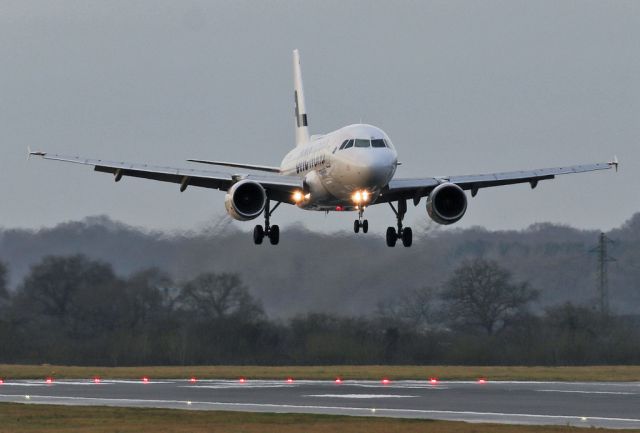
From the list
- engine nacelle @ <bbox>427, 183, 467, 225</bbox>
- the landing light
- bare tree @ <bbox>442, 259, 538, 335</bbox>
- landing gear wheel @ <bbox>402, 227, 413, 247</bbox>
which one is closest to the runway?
landing gear wheel @ <bbox>402, 227, 413, 247</bbox>

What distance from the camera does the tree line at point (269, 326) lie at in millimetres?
87625

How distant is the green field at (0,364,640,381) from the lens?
81.3m

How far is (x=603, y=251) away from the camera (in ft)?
303

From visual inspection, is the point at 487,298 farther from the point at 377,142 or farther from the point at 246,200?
the point at 377,142

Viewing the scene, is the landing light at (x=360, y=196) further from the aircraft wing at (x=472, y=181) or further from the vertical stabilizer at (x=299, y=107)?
the vertical stabilizer at (x=299, y=107)

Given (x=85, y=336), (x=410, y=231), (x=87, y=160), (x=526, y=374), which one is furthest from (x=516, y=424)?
(x=85, y=336)

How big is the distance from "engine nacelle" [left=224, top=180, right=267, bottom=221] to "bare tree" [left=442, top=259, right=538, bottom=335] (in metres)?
28.5

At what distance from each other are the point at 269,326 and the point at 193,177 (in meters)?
21.6

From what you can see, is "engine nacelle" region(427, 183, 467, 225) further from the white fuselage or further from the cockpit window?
the cockpit window

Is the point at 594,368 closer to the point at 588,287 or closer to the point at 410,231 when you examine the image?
the point at 588,287

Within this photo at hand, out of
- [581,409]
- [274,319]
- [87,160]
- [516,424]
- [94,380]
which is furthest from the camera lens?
[274,319]

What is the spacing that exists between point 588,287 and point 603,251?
2.71 m

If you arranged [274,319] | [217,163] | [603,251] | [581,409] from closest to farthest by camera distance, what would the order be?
1. [581,409]
2. [217,163]
3. [274,319]
4. [603,251]

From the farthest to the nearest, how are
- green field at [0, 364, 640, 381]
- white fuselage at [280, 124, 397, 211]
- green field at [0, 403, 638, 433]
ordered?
green field at [0, 364, 640, 381]
white fuselage at [280, 124, 397, 211]
green field at [0, 403, 638, 433]
